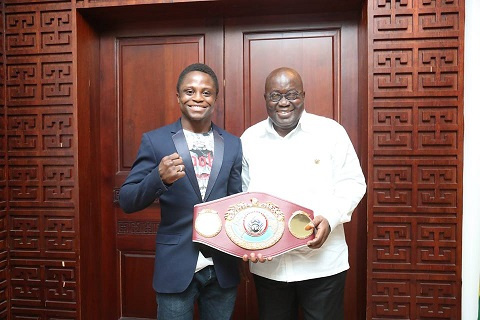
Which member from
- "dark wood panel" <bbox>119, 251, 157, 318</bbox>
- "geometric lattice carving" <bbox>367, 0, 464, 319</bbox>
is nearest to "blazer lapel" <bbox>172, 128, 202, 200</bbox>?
"geometric lattice carving" <bbox>367, 0, 464, 319</bbox>

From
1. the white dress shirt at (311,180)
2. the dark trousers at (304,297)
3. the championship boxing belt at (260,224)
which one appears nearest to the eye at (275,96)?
the white dress shirt at (311,180)

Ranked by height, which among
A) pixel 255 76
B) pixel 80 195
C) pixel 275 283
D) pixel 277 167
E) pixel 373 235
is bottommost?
pixel 275 283

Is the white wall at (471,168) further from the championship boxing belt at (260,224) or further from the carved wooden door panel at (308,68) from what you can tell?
the championship boxing belt at (260,224)

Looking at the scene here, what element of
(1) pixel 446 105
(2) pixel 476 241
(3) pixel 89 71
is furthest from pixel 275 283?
(3) pixel 89 71

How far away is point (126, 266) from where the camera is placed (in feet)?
7.16

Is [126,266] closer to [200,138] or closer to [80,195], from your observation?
[80,195]

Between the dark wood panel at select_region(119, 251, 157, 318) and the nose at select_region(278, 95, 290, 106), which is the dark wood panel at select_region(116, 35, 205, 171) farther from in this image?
the nose at select_region(278, 95, 290, 106)

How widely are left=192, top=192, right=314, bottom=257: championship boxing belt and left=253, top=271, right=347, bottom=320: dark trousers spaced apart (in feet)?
0.77

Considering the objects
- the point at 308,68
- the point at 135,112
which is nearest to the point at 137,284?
the point at 135,112

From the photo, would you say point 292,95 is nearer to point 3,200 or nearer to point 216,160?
point 216,160

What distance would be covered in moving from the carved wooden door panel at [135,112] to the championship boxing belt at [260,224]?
0.85 m

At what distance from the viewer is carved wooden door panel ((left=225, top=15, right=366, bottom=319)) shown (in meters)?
1.98

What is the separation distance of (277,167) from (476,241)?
1.06m

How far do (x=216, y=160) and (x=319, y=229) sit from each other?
1.48 feet
